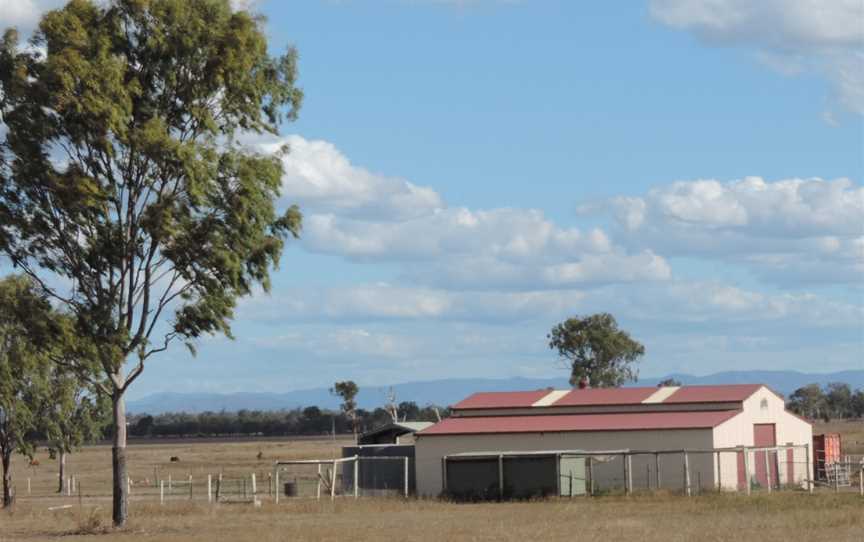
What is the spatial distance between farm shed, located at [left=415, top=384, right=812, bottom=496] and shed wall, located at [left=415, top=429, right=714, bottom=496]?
0.15ft

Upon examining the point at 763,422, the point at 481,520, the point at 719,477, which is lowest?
the point at 481,520

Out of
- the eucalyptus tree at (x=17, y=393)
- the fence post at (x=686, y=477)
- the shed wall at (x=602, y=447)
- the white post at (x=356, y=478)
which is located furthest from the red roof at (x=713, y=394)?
the eucalyptus tree at (x=17, y=393)

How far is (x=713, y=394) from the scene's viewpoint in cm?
7075

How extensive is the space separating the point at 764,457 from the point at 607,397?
969 centimetres

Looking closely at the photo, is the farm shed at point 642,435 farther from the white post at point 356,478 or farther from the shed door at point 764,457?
the white post at point 356,478

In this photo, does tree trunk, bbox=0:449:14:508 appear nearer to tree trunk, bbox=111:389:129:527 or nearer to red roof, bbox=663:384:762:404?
tree trunk, bbox=111:389:129:527

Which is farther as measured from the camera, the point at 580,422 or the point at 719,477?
the point at 580,422

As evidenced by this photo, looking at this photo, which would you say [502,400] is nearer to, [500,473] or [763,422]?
[500,473]

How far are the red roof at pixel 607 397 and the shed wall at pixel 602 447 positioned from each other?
19.3 ft

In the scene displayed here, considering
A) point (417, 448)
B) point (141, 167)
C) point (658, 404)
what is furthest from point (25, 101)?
point (658, 404)

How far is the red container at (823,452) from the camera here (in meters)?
74.7

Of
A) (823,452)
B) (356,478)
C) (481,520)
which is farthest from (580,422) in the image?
(481,520)

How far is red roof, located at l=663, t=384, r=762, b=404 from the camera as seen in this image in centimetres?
6944

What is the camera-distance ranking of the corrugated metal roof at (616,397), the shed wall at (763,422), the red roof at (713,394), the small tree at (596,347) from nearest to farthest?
the shed wall at (763,422) → the red roof at (713,394) → the corrugated metal roof at (616,397) → the small tree at (596,347)
